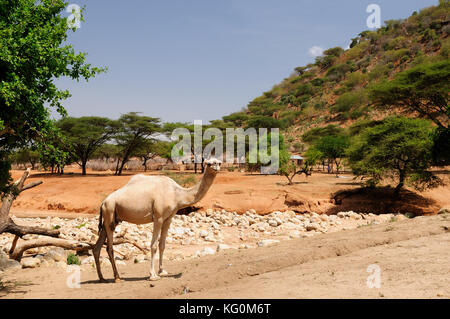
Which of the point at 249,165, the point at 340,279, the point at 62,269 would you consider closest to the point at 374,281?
the point at 340,279

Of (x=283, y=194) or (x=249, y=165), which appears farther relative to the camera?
(x=249, y=165)

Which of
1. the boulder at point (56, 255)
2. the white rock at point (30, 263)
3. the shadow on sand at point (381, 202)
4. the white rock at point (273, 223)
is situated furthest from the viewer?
the shadow on sand at point (381, 202)

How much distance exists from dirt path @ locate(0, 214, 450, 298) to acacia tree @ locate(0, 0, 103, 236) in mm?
2490

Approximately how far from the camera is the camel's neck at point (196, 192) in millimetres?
6785

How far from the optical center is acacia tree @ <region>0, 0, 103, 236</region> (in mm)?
5090

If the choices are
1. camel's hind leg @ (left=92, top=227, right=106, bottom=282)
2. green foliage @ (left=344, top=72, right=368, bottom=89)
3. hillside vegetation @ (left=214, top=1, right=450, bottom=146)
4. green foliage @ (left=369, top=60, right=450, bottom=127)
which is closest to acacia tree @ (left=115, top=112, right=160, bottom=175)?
hillside vegetation @ (left=214, top=1, right=450, bottom=146)

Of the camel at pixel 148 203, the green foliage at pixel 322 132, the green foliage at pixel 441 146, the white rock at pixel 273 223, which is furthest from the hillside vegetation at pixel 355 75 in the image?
the camel at pixel 148 203

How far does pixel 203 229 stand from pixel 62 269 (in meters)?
9.45

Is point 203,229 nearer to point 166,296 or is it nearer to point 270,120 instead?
point 166,296

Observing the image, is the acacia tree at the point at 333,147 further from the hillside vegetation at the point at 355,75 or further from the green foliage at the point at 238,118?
the green foliage at the point at 238,118

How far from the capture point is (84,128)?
4094cm

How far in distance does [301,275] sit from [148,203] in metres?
3.13

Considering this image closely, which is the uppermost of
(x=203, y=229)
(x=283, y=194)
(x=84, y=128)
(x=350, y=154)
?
(x=84, y=128)

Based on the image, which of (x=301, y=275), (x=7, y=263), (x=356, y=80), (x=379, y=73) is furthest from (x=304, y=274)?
(x=356, y=80)
